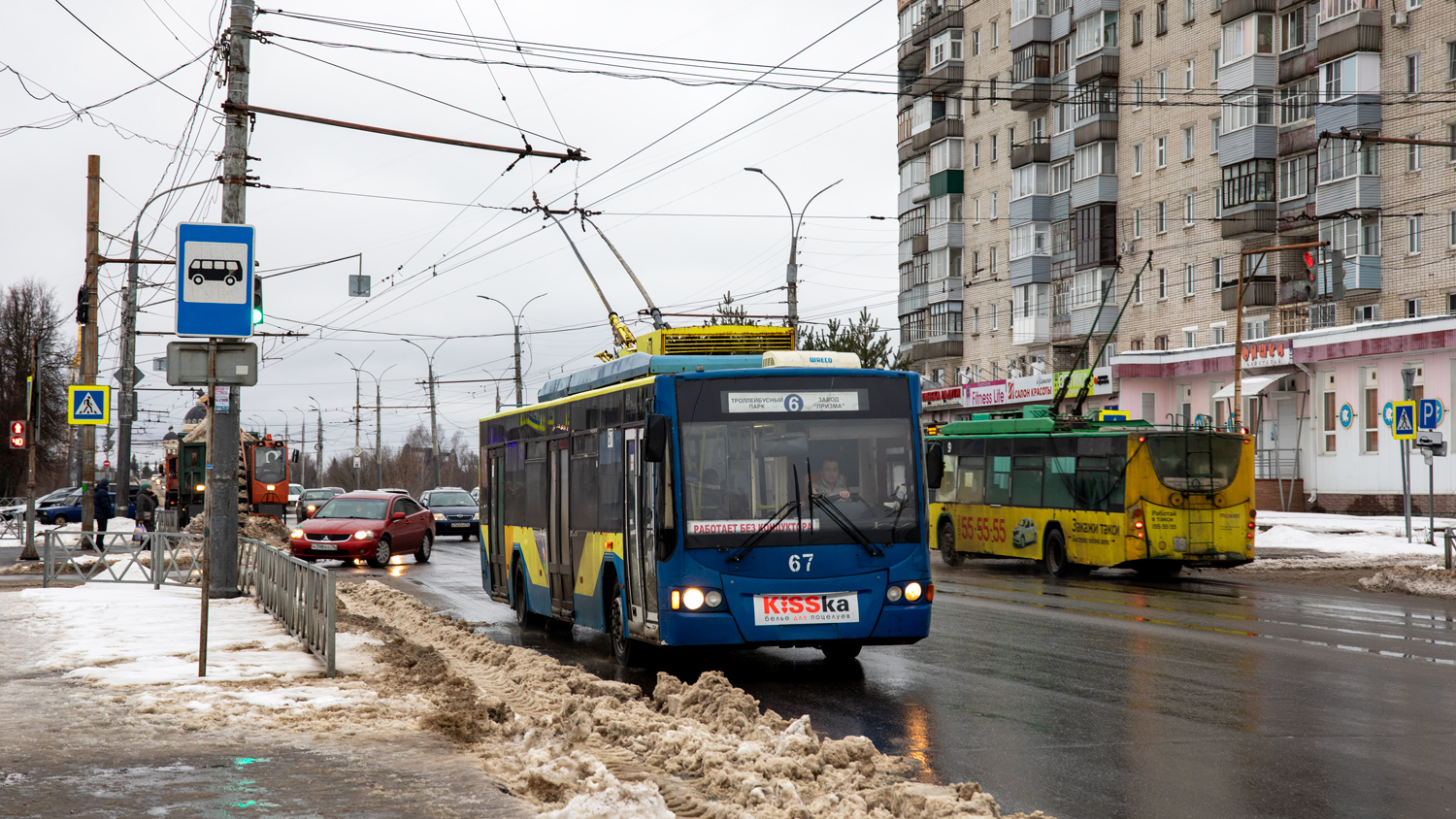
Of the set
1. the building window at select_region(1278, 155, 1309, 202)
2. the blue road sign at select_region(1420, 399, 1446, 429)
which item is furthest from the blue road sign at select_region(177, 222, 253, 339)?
the building window at select_region(1278, 155, 1309, 202)

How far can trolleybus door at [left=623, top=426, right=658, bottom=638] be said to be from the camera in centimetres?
1198

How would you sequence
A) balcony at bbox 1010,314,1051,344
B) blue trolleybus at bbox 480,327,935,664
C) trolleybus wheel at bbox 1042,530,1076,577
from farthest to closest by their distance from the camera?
balcony at bbox 1010,314,1051,344
trolleybus wheel at bbox 1042,530,1076,577
blue trolleybus at bbox 480,327,935,664

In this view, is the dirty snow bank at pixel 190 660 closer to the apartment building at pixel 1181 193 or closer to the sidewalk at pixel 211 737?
the sidewalk at pixel 211 737

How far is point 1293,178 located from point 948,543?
80.1ft

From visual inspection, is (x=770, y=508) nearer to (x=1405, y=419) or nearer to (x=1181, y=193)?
(x=1405, y=419)

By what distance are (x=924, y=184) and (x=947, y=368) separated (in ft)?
29.3

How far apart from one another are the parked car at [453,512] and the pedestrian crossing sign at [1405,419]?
2566cm

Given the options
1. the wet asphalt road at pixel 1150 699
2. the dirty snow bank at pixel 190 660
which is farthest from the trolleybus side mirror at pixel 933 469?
the dirty snow bank at pixel 190 660

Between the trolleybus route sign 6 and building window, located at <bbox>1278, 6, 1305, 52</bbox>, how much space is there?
41.9m

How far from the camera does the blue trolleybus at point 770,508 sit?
11.7 m

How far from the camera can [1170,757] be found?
7977 mm

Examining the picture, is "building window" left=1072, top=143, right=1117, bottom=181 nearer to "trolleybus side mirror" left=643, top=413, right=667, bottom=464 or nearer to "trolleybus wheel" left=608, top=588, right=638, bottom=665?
"trolleybus wheel" left=608, top=588, right=638, bottom=665

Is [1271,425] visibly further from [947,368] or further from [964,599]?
[964,599]

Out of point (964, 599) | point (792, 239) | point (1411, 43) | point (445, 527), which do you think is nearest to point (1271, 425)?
point (1411, 43)
